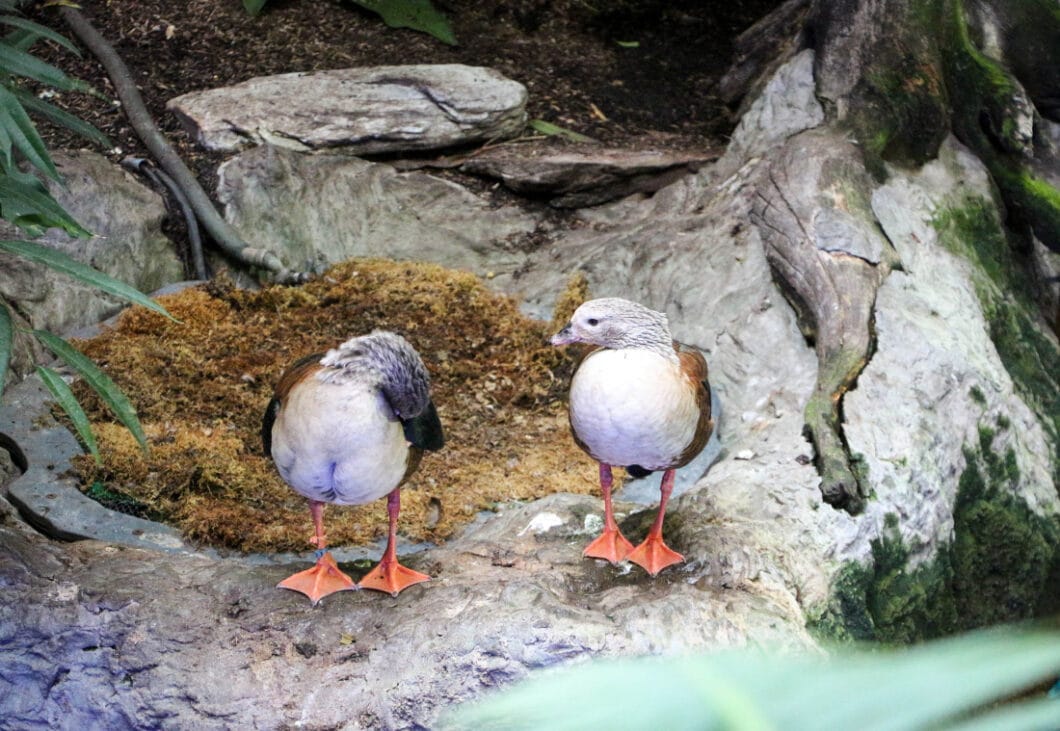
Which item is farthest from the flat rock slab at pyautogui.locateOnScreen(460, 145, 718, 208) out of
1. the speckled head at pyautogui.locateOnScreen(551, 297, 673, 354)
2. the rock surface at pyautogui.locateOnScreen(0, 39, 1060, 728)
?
the speckled head at pyautogui.locateOnScreen(551, 297, 673, 354)

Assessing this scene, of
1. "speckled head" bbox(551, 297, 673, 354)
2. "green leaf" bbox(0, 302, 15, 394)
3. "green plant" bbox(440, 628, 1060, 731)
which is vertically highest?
"green plant" bbox(440, 628, 1060, 731)

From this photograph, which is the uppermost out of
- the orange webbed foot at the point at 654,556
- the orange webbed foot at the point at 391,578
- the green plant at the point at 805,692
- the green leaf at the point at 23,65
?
the green plant at the point at 805,692

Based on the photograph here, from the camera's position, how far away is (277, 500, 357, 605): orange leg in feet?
11.7

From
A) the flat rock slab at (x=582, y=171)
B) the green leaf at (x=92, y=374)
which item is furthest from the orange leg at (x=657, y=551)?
the flat rock slab at (x=582, y=171)

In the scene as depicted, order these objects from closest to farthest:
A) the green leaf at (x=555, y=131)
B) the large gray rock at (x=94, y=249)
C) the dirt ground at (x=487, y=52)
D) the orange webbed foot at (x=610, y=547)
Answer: the orange webbed foot at (x=610, y=547) → the large gray rock at (x=94, y=249) → the dirt ground at (x=487, y=52) → the green leaf at (x=555, y=131)

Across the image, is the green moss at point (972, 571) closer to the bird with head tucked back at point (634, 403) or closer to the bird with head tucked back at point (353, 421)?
the bird with head tucked back at point (634, 403)

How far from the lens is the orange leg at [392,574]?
3615 millimetres

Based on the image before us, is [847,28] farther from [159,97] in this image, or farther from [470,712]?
[470,712]

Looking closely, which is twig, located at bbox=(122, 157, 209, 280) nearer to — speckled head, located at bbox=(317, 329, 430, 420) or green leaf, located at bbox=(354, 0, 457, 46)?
green leaf, located at bbox=(354, 0, 457, 46)

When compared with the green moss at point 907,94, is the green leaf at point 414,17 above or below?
below

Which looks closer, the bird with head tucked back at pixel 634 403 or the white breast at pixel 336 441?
the white breast at pixel 336 441

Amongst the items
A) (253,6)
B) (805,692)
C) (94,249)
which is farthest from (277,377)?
(805,692)

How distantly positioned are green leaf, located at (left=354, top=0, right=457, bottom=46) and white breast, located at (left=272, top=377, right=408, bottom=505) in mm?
4964

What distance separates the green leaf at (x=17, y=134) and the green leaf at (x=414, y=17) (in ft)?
14.5
